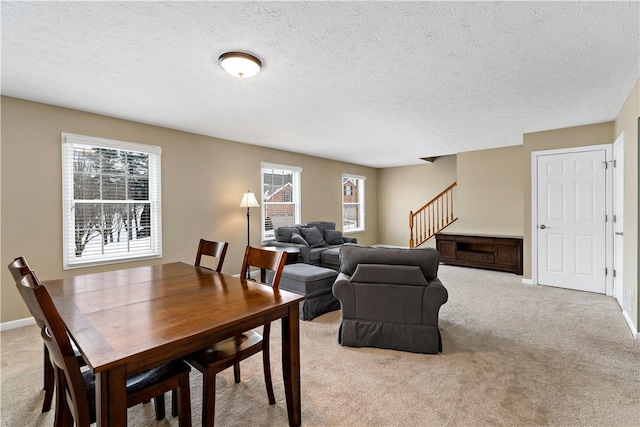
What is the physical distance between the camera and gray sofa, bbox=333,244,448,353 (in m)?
2.51

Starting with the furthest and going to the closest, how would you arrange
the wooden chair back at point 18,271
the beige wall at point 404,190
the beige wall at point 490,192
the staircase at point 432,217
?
the beige wall at point 404,190
the staircase at point 432,217
the beige wall at point 490,192
the wooden chair back at point 18,271

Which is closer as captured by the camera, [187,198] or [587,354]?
[587,354]

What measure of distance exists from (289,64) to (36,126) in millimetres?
2895

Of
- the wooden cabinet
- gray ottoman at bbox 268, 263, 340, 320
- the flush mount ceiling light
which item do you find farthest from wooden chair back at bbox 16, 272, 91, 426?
the wooden cabinet

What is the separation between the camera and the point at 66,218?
3.42 m

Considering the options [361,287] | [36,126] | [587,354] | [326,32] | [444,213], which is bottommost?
[587,354]

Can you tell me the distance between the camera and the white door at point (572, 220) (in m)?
4.18

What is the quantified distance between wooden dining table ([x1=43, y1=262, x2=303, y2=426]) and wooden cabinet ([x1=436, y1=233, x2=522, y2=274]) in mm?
5201

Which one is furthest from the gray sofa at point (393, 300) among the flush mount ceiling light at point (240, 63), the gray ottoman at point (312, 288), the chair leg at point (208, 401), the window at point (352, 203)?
the window at point (352, 203)

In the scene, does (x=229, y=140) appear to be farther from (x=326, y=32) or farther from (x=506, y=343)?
(x=506, y=343)

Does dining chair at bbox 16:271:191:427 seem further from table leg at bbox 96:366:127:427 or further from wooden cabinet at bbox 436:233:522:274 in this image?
wooden cabinet at bbox 436:233:522:274

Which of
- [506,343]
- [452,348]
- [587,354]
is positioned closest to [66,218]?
[452,348]

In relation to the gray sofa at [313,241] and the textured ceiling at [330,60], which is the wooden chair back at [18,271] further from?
the gray sofa at [313,241]

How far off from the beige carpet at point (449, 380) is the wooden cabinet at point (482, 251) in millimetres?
2217
